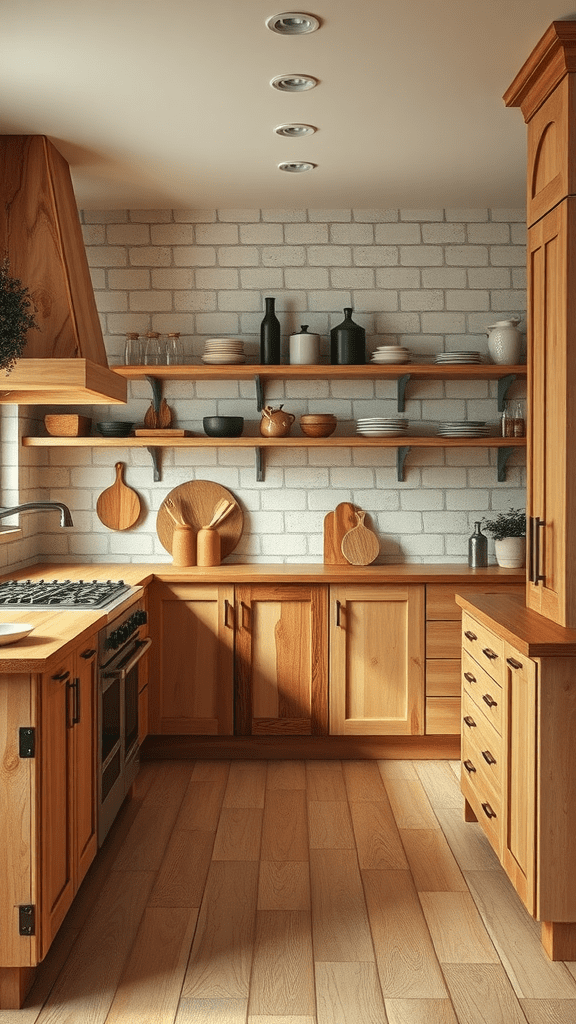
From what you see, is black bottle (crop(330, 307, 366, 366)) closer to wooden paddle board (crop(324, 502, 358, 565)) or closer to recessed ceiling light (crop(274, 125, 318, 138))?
wooden paddle board (crop(324, 502, 358, 565))

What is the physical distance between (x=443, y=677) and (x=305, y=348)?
177cm

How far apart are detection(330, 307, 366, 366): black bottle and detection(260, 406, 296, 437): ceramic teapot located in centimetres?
39

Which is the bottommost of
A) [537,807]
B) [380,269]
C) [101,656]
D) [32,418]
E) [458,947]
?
[458,947]

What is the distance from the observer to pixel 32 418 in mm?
4902

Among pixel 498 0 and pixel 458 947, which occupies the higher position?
pixel 498 0

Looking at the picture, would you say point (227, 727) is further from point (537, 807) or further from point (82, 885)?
point (537, 807)

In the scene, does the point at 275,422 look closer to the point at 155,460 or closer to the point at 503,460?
the point at 155,460

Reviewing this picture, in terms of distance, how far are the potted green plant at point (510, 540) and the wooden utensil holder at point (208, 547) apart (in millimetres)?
1396

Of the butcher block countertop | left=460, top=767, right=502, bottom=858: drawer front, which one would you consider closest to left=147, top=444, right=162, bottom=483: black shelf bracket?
the butcher block countertop

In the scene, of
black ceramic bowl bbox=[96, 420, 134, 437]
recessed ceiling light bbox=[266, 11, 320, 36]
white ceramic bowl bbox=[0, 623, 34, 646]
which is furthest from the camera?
black ceramic bowl bbox=[96, 420, 134, 437]

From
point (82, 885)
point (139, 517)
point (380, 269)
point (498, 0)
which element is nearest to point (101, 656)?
point (82, 885)

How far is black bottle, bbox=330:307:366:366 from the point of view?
473 centimetres

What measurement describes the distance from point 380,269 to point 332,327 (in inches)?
15.7

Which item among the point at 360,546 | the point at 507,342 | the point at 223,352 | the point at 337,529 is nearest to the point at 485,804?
the point at 360,546
